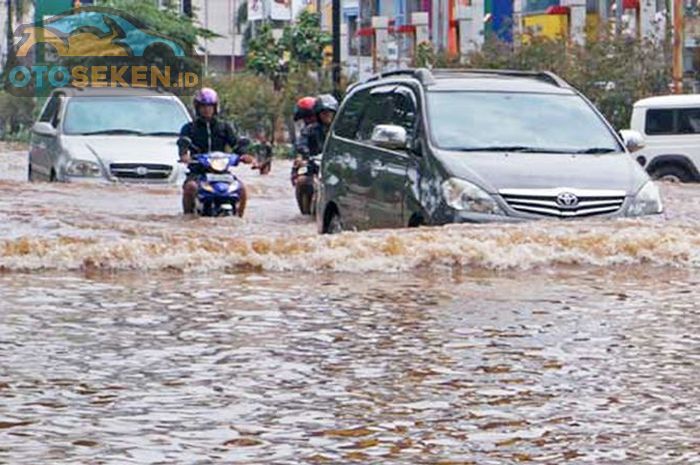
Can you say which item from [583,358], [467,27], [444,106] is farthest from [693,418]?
[467,27]

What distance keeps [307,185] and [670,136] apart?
12575mm

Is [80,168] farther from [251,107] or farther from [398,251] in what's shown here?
[251,107]

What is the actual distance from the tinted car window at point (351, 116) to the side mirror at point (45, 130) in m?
8.53

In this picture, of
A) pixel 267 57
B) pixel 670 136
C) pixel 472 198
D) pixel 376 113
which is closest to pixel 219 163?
pixel 376 113

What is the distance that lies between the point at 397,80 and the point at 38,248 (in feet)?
13.5

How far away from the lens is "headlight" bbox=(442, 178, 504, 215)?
47.6ft

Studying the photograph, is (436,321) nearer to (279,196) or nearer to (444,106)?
(444,106)

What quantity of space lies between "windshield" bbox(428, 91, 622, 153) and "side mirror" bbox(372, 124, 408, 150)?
239 millimetres

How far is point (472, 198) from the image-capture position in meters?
14.5

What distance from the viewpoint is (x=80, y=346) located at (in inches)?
382

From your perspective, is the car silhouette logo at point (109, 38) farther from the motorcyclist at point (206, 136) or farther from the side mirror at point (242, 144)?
the side mirror at point (242, 144)

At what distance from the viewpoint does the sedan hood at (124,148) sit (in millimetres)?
24922

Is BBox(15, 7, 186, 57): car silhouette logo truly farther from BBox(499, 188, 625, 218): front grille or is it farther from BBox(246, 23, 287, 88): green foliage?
BBox(499, 188, 625, 218): front grille

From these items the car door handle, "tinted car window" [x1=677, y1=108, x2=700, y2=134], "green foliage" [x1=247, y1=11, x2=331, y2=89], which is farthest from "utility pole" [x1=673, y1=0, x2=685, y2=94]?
"green foliage" [x1=247, y1=11, x2=331, y2=89]
